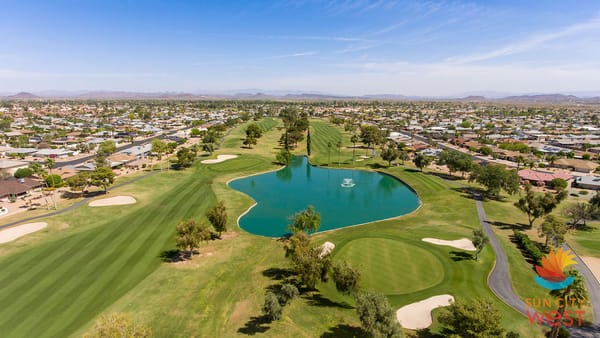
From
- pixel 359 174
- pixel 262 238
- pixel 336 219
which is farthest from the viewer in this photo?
pixel 359 174

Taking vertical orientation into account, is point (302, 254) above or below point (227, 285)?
above

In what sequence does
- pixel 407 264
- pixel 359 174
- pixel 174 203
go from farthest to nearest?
pixel 359 174 < pixel 174 203 < pixel 407 264

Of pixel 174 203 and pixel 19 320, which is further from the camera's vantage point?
pixel 174 203

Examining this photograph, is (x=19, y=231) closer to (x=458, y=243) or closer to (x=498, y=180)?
(x=458, y=243)

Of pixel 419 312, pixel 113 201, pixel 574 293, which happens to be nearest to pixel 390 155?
pixel 419 312

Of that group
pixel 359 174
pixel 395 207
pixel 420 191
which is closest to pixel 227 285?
pixel 395 207

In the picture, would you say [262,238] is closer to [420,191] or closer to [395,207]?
[395,207]
